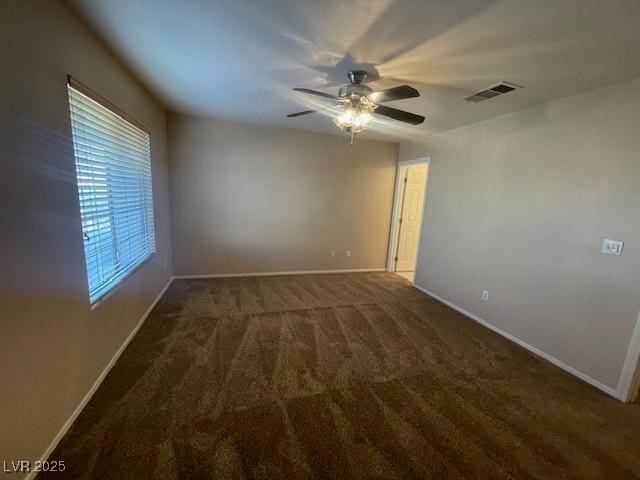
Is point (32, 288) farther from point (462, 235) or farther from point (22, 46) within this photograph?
point (462, 235)

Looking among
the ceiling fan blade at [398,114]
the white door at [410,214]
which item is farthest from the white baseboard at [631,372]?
the white door at [410,214]

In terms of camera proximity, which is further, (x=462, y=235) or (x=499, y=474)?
(x=462, y=235)

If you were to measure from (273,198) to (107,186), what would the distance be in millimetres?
2479

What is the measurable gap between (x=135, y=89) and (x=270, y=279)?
2.97 m

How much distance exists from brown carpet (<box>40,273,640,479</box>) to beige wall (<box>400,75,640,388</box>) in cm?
37

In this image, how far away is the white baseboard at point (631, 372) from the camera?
204 centimetres

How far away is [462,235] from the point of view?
141 inches

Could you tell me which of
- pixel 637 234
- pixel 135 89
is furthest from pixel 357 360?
pixel 135 89

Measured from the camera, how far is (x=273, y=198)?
4.43m

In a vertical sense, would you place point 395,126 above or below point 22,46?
above

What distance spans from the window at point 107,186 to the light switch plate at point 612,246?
12.9ft

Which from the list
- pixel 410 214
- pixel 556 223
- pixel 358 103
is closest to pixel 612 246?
pixel 556 223

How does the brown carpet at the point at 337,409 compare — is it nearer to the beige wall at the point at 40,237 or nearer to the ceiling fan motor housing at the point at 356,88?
the beige wall at the point at 40,237

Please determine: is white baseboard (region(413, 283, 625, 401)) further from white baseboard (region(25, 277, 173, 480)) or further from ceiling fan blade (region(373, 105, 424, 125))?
white baseboard (region(25, 277, 173, 480))
